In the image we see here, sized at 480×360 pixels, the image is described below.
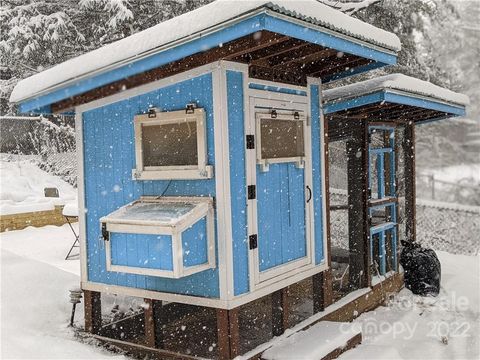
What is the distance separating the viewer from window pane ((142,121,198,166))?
4680mm

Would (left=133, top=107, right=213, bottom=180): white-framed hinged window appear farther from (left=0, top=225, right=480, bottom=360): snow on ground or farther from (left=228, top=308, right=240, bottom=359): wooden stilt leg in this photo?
(left=0, top=225, right=480, bottom=360): snow on ground

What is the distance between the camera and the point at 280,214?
17.4 ft

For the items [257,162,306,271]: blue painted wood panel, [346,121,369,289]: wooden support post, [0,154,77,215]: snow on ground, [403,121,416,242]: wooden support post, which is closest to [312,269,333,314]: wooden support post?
[257,162,306,271]: blue painted wood panel

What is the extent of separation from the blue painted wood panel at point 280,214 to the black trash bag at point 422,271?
3.08 meters

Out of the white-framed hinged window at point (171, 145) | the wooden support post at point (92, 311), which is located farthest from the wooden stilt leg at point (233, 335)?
the wooden support post at point (92, 311)

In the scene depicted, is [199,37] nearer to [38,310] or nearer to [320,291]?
[320,291]

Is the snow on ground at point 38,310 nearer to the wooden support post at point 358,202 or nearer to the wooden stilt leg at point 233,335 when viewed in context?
the wooden stilt leg at point 233,335

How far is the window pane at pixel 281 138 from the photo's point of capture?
505 cm

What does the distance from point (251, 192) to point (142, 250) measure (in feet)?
3.91

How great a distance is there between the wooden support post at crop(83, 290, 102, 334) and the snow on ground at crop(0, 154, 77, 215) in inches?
219

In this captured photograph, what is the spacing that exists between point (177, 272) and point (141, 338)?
198 centimetres

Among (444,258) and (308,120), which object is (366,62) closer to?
(308,120)

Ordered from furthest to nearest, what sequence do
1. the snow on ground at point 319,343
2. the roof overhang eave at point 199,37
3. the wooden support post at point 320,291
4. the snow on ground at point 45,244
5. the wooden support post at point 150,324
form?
the snow on ground at point 45,244, the wooden support post at point 320,291, the wooden support post at point 150,324, the snow on ground at point 319,343, the roof overhang eave at point 199,37

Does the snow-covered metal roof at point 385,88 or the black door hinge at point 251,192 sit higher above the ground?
the snow-covered metal roof at point 385,88
